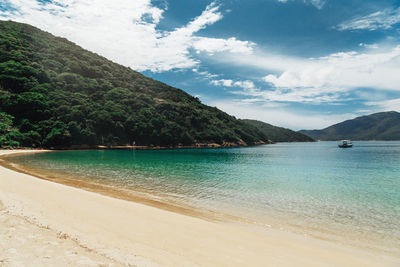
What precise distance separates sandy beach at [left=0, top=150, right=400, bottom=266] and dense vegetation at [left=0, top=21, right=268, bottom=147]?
61659 mm

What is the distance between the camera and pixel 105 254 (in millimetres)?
5008

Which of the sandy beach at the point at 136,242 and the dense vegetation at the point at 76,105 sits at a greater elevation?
the dense vegetation at the point at 76,105

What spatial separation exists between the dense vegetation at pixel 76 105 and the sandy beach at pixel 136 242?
202ft

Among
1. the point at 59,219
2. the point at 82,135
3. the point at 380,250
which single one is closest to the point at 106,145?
the point at 82,135

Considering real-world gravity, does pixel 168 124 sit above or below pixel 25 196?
above

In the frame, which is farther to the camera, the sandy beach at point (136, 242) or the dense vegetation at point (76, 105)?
the dense vegetation at point (76, 105)

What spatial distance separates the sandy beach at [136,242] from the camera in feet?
15.8

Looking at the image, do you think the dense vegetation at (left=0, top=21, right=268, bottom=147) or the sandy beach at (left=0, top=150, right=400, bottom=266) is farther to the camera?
the dense vegetation at (left=0, top=21, right=268, bottom=147)

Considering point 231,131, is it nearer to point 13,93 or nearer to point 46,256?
point 13,93

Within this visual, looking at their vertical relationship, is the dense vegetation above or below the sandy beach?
above

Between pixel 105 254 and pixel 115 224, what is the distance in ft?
→ 8.57

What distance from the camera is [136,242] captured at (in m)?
5.99

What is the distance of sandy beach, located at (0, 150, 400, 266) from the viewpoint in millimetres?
4805

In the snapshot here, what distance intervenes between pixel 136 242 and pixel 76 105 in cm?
8326
